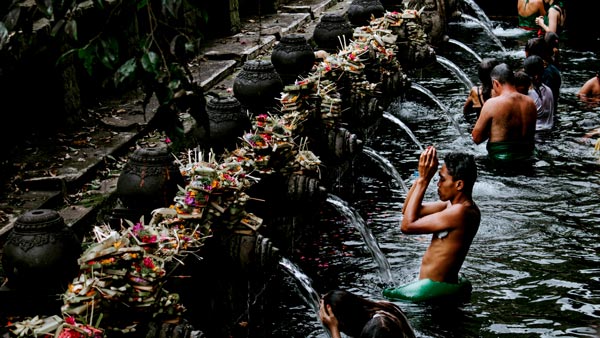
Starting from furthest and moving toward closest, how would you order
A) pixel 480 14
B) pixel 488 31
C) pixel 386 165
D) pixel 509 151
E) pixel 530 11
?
1. pixel 480 14
2. pixel 488 31
3. pixel 530 11
4. pixel 386 165
5. pixel 509 151

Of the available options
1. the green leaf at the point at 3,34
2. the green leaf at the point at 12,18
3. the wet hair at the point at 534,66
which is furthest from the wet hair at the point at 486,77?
the green leaf at the point at 3,34

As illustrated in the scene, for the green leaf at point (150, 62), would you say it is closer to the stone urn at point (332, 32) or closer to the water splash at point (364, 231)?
the water splash at point (364, 231)

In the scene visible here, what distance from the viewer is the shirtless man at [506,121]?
9914 mm

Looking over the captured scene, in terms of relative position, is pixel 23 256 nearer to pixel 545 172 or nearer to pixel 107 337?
pixel 107 337

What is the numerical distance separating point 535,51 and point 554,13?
17.7 feet

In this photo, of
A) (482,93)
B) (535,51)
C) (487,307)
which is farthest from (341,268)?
(535,51)

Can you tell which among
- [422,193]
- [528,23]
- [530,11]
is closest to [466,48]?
[530,11]

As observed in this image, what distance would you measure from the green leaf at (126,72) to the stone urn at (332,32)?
291 inches

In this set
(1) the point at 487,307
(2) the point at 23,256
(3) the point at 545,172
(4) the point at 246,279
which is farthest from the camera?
(3) the point at 545,172

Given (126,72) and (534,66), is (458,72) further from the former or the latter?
(126,72)

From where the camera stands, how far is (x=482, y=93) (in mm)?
11469

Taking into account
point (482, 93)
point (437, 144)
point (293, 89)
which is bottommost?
point (437, 144)

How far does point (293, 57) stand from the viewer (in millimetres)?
8695

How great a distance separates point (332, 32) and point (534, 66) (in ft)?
8.75
